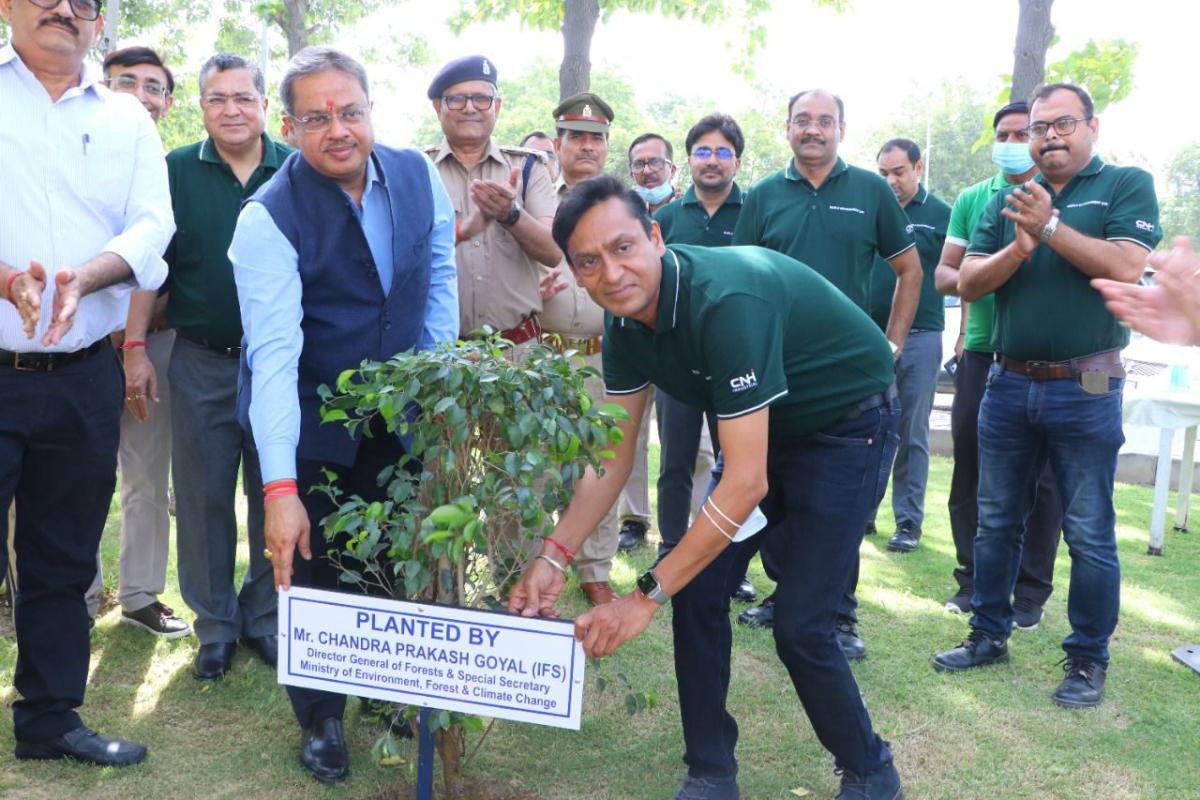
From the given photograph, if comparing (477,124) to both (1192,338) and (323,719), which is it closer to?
(323,719)

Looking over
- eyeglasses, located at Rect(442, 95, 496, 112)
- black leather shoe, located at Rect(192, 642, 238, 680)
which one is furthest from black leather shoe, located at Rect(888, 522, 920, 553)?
black leather shoe, located at Rect(192, 642, 238, 680)

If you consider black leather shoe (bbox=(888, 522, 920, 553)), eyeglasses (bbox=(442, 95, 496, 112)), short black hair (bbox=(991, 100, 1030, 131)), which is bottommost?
black leather shoe (bbox=(888, 522, 920, 553))

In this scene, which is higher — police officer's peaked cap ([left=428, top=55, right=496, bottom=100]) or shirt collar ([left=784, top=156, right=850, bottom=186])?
police officer's peaked cap ([left=428, top=55, right=496, bottom=100])

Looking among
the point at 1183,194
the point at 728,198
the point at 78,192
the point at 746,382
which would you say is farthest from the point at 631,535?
the point at 1183,194

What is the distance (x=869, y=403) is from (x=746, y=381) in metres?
0.65

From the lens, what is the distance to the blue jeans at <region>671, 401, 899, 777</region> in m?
3.05

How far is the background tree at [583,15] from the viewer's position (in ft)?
32.8

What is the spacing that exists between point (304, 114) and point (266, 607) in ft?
7.14

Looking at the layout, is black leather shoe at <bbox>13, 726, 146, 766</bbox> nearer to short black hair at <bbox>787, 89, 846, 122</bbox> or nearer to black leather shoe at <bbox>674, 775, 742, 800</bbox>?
black leather shoe at <bbox>674, 775, 742, 800</bbox>

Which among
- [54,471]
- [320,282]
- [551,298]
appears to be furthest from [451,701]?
[551,298]

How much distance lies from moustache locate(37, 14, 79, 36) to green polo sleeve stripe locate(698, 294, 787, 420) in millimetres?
1984

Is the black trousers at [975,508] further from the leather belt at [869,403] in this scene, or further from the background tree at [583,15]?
the background tree at [583,15]

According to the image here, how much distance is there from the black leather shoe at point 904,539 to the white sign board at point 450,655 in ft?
13.4

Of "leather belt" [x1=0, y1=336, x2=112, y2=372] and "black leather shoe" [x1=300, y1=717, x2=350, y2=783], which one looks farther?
"black leather shoe" [x1=300, y1=717, x2=350, y2=783]
